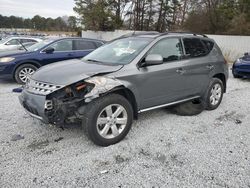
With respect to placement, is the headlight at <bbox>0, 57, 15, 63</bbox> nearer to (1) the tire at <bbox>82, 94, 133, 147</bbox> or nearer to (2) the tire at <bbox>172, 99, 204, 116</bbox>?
(1) the tire at <bbox>82, 94, 133, 147</bbox>

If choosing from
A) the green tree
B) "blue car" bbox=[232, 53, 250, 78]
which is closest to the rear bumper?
"blue car" bbox=[232, 53, 250, 78]

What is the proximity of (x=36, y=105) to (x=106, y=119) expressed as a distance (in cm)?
97

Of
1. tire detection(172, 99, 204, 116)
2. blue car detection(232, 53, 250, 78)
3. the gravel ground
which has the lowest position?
the gravel ground

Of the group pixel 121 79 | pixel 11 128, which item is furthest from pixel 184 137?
pixel 11 128

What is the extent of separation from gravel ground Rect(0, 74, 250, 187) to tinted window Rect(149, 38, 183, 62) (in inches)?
45.8

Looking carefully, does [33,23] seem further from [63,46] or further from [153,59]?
[153,59]

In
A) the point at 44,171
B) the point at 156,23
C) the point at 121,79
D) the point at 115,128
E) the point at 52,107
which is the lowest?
the point at 44,171

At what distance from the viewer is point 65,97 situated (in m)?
3.39

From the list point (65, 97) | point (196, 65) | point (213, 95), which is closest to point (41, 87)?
point (65, 97)

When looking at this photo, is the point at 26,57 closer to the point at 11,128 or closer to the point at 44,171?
the point at 11,128

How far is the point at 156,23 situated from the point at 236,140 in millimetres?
30785

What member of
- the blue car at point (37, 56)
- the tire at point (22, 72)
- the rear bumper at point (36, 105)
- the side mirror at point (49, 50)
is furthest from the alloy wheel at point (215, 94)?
the tire at point (22, 72)

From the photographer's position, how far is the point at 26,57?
7.17 metres

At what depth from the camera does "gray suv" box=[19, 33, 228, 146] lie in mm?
3324
